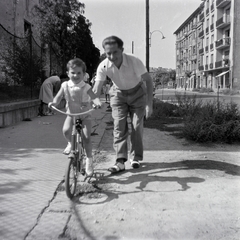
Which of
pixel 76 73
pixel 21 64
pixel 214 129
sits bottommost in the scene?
pixel 214 129

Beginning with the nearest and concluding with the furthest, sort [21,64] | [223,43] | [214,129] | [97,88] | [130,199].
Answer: [130,199] → [97,88] → [214,129] → [21,64] → [223,43]

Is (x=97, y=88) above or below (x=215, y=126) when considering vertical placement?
above

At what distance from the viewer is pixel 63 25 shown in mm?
19656

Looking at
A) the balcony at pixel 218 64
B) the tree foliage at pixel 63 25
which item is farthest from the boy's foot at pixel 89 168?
the balcony at pixel 218 64

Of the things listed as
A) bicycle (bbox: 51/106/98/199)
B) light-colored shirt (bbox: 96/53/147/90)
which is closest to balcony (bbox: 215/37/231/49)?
light-colored shirt (bbox: 96/53/147/90)

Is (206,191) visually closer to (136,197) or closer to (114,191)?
(136,197)

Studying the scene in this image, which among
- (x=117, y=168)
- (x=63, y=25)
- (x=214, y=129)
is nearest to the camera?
(x=117, y=168)

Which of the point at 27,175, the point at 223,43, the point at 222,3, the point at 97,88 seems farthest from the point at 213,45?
the point at 27,175

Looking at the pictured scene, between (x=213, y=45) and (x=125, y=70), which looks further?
(x=213, y=45)

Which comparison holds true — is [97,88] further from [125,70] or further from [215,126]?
[215,126]

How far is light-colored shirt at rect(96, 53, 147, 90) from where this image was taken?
3.99m

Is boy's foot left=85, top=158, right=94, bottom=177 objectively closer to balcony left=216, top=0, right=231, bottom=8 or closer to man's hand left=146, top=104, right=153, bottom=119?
man's hand left=146, top=104, right=153, bottom=119

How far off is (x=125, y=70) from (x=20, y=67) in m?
7.84

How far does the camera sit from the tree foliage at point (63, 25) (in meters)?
19.3
